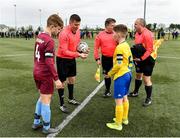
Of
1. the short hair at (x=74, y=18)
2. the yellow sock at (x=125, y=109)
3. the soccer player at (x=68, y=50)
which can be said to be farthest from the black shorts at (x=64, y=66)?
the yellow sock at (x=125, y=109)

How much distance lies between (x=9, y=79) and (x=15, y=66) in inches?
136

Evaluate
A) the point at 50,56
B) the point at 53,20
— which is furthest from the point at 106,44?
the point at 50,56

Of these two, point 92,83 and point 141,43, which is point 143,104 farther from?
point 92,83

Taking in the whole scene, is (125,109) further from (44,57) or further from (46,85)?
(44,57)

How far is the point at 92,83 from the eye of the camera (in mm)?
10180

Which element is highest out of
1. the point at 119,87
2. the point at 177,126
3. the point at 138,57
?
the point at 138,57

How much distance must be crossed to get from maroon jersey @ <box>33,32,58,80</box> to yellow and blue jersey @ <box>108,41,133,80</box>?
1153 mm

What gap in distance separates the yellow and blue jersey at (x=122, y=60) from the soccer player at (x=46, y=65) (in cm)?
110

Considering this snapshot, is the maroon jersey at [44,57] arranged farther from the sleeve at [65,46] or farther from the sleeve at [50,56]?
the sleeve at [65,46]

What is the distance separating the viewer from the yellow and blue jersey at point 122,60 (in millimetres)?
5699

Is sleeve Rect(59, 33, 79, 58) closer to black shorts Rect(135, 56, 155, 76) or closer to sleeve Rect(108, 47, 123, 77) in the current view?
sleeve Rect(108, 47, 123, 77)

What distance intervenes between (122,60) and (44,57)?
4.53 ft

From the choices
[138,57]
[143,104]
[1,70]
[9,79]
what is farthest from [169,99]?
[1,70]

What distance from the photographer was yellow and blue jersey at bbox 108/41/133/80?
5.70 metres
